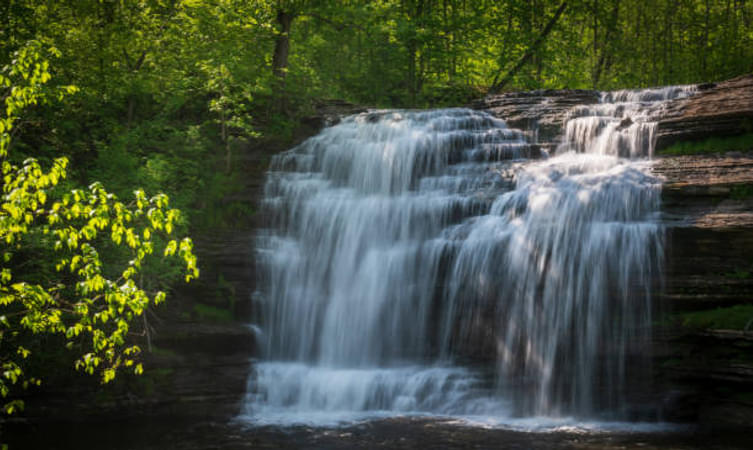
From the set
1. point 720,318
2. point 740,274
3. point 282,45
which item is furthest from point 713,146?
point 282,45

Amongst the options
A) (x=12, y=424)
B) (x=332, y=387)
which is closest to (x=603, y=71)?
(x=332, y=387)

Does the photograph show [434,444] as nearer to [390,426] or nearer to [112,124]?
[390,426]

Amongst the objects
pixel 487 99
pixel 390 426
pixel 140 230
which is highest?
pixel 487 99

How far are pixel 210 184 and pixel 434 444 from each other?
10757 millimetres

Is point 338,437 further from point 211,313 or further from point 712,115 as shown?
point 712,115

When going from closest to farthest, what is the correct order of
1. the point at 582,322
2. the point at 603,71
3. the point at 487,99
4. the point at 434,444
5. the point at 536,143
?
the point at 434,444, the point at 582,322, the point at 536,143, the point at 487,99, the point at 603,71

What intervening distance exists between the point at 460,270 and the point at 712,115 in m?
6.85

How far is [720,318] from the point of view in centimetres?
1123

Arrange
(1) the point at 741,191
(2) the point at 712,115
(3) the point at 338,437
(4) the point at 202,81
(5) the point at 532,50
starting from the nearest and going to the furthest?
1. (3) the point at 338,437
2. (1) the point at 741,191
3. (2) the point at 712,115
4. (4) the point at 202,81
5. (5) the point at 532,50

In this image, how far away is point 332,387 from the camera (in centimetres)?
1361

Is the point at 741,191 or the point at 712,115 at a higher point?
the point at 712,115

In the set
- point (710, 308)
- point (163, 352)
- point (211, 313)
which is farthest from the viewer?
point (211, 313)

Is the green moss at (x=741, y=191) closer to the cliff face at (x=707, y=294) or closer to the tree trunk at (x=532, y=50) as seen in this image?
the cliff face at (x=707, y=294)

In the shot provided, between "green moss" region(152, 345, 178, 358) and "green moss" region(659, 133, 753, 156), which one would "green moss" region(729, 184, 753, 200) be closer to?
"green moss" region(659, 133, 753, 156)
